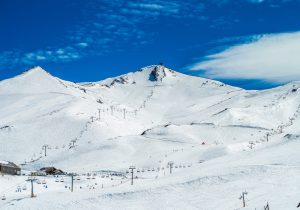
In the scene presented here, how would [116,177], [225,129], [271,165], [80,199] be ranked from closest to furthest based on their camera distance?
[80,199], [271,165], [116,177], [225,129]

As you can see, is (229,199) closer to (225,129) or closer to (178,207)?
(178,207)

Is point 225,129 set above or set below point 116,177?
above

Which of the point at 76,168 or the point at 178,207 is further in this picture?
the point at 76,168

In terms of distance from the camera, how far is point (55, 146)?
156m

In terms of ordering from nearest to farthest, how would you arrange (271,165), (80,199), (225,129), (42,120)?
(80,199)
(271,165)
(225,129)
(42,120)

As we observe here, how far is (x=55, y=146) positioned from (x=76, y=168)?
4522 cm

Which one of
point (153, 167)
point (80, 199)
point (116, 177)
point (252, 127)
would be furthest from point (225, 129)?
point (80, 199)

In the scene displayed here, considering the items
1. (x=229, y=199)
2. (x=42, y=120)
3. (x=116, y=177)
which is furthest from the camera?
(x=42, y=120)

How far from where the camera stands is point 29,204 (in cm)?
5684

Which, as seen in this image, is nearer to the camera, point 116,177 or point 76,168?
point 116,177

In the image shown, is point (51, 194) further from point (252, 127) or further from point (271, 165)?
point (252, 127)

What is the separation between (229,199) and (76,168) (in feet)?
223

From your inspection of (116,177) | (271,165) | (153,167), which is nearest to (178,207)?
(271,165)

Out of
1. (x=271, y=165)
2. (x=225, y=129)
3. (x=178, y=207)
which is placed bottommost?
(x=178, y=207)
